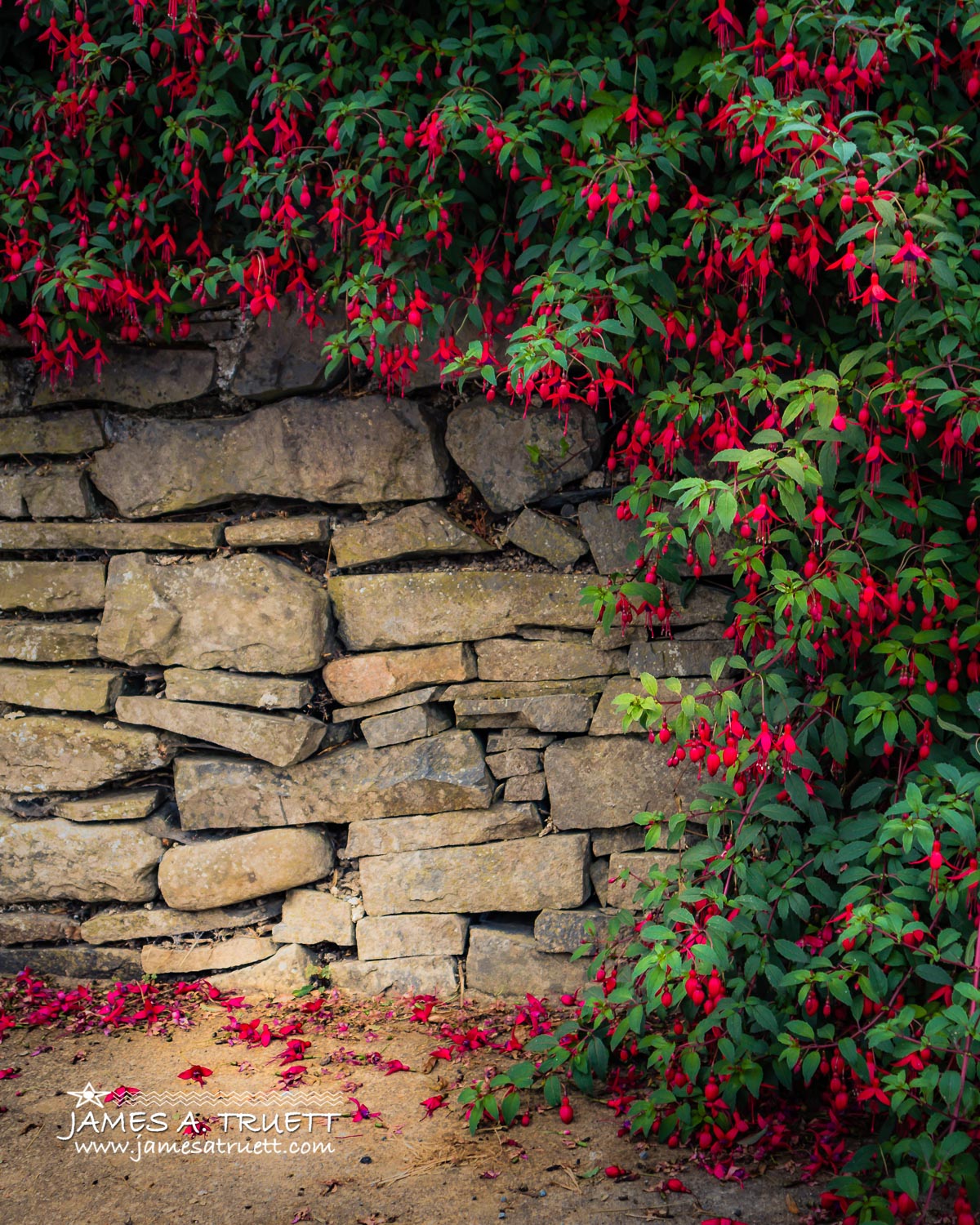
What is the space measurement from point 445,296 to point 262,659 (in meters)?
1.22

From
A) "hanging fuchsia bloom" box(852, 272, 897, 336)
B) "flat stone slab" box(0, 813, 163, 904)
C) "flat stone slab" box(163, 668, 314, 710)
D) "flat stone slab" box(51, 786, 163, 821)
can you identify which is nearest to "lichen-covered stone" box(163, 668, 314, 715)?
"flat stone slab" box(163, 668, 314, 710)

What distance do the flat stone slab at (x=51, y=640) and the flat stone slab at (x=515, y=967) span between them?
5.01ft

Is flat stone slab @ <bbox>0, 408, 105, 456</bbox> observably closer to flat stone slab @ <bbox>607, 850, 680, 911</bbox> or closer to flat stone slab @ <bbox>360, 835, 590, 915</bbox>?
flat stone slab @ <bbox>360, 835, 590, 915</bbox>

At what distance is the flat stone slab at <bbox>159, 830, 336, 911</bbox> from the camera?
3.06 metres

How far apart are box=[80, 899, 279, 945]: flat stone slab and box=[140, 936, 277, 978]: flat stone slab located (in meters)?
0.05

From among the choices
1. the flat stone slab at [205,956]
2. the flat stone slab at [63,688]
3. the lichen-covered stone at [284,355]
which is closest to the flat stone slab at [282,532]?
the lichen-covered stone at [284,355]

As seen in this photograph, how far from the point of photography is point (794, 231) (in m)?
2.23

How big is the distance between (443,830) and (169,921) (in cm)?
96

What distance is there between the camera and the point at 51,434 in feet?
10.2

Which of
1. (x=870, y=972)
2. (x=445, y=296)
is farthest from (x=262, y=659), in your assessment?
(x=870, y=972)

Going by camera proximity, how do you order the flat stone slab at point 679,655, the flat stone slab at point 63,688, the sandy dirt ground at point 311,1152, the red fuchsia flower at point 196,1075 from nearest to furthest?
the sandy dirt ground at point 311,1152 < the red fuchsia flower at point 196,1075 < the flat stone slab at point 679,655 < the flat stone slab at point 63,688

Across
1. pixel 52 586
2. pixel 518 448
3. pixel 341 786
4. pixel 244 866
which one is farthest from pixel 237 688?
pixel 518 448

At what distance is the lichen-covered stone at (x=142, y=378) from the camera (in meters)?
3.04

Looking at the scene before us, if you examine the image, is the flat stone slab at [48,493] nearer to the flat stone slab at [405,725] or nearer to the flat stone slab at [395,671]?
the flat stone slab at [395,671]
